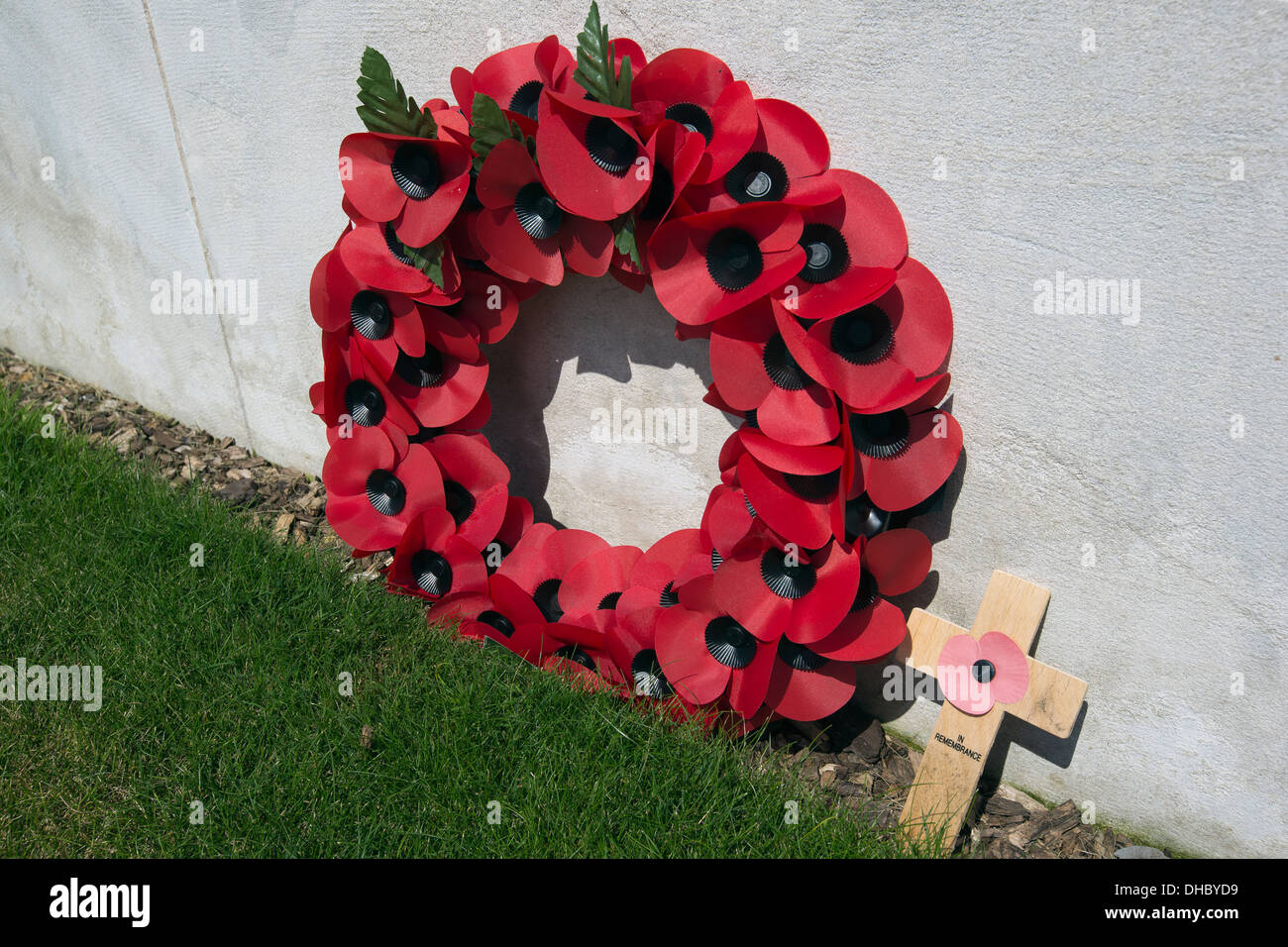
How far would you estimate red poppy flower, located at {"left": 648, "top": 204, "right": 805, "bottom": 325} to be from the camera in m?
2.50

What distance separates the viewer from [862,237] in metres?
2.52

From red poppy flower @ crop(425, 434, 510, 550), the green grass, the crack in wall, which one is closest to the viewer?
the green grass

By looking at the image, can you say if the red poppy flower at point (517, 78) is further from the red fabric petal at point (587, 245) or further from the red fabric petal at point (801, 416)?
the red fabric petal at point (801, 416)

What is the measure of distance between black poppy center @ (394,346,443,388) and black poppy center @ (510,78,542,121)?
33.5 inches

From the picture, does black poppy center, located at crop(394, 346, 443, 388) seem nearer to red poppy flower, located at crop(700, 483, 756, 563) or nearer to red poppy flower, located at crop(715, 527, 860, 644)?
red poppy flower, located at crop(700, 483, 756, 563)

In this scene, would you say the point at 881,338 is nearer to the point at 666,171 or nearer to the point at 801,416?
the point at 801,416

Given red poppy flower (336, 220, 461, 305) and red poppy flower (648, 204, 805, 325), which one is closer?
red poppy flower (648, 204, 805, 325)

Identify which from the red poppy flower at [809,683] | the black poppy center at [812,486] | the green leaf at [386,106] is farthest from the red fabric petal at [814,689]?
the green leaf at [386,106]

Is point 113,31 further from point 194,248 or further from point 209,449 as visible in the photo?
point 209,449

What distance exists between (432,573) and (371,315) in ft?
2.98

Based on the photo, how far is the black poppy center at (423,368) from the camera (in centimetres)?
320

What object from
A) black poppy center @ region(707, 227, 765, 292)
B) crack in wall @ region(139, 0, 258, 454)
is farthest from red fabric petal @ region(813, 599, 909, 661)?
crack in wall @ region(139, 0, 258, 454)

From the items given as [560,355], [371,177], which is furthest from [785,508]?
[371,177]
